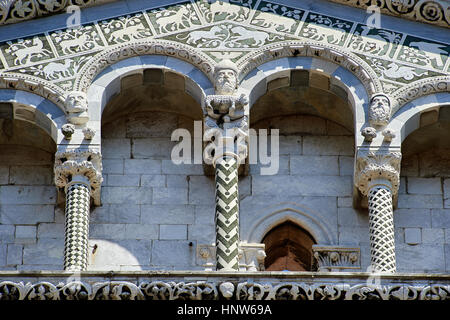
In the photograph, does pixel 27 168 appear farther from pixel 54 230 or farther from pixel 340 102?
pixel 340 102

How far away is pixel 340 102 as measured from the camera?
19.4 metres

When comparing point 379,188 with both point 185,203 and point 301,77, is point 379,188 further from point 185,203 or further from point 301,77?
point 185,203

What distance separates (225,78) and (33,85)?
6.25ft

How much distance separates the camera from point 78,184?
18.5 meters

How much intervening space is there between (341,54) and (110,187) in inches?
105

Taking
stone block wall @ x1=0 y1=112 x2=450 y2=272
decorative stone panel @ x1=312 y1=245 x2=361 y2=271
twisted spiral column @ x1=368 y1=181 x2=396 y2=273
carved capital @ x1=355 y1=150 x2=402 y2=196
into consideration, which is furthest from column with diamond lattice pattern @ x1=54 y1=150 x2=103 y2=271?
twisted spiral column @ x1=368 y1=181 x2=396 y2=273

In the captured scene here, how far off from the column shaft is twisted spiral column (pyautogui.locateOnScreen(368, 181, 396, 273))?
107 inches

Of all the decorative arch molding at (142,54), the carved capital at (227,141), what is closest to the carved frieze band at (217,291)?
the carved capital at (227,141)

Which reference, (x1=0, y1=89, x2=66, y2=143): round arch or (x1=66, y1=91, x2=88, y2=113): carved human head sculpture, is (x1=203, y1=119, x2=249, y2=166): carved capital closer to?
(x1=66, y1=91, x2=88, y2=113): carved human head sculpture

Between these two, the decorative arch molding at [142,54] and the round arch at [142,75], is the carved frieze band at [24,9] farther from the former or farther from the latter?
the round arch at [142,75]

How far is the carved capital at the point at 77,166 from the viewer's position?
18516mm

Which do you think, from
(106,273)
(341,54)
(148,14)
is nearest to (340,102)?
(341,54)

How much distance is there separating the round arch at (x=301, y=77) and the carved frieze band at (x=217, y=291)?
2684 millimetres
